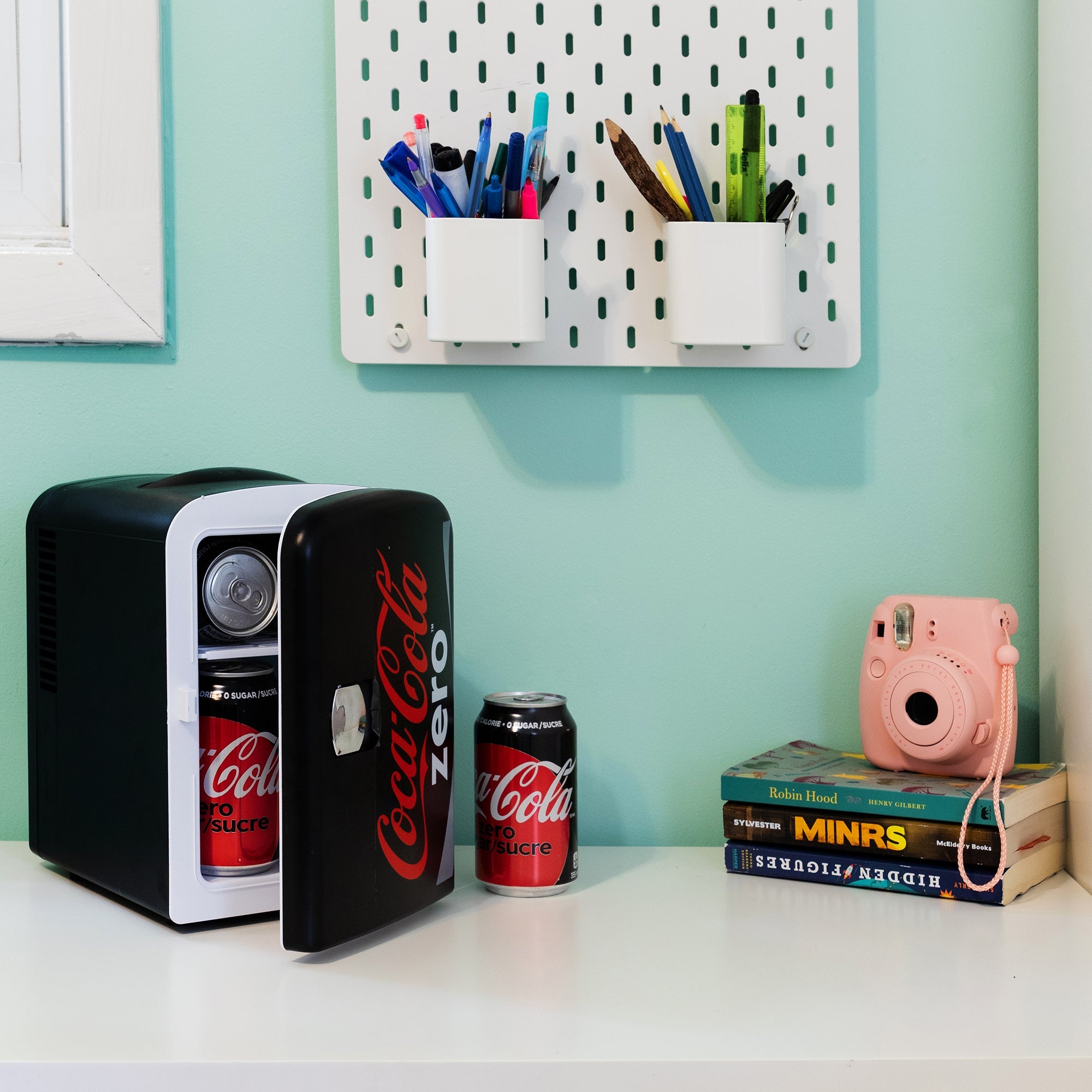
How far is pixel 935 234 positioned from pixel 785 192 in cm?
15

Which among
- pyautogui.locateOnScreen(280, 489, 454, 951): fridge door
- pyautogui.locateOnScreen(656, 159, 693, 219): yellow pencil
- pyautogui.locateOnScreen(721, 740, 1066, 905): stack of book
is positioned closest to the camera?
pyautogui.locateOnScreen(280, 489, 454, 951): fridge door

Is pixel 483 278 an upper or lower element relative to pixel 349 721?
upper

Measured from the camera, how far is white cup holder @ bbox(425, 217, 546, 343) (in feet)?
2.66

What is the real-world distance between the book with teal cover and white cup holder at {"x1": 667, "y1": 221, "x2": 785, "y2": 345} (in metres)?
0.33

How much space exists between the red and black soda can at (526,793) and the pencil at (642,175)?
0.38m

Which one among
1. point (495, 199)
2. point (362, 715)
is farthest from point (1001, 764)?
point (495, 199)

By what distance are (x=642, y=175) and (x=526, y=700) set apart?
1.33 feet

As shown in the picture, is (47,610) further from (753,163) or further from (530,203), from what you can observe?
(753,163)

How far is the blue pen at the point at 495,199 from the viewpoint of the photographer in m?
0.81

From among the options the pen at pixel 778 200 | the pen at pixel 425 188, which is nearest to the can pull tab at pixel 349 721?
the pen at pixel 425 188

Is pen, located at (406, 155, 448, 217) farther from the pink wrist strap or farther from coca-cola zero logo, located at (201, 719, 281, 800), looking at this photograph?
the pink wrist strap

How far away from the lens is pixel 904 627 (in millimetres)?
837

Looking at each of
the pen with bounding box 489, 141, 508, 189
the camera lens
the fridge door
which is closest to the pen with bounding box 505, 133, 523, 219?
the pen with bounding box 489, 141, 508, 189

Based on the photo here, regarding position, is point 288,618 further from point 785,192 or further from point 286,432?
point 785,192
